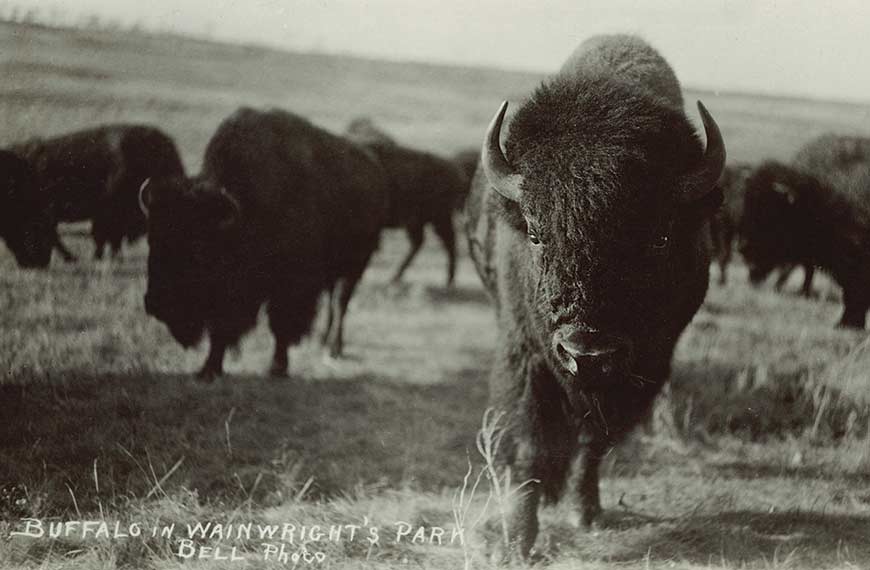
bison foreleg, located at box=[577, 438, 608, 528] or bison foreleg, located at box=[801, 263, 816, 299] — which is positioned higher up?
bison foreleg, located at box=[801, 263, 816, 299]

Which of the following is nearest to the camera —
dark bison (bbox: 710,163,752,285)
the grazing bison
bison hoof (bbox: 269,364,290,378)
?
dark bison (bbox: 710,163,752,285)

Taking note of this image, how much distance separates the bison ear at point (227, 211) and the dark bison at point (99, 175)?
39 centimetres

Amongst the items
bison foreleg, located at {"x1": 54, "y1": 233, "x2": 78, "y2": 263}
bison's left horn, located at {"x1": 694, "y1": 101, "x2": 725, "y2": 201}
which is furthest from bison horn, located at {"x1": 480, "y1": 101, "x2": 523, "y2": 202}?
bison foreleg, located at {"x1": 54, "y1": 233, "x2": 78, "y2": 263}

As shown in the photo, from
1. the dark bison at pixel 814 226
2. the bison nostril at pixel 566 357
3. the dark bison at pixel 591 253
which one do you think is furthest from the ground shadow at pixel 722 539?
the dark bison at pixel 814 226

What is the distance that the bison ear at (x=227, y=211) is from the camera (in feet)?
12.3

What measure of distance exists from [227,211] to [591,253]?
2.27m

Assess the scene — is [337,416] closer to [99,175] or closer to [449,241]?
[99,175]

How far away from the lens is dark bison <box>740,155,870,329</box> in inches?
141

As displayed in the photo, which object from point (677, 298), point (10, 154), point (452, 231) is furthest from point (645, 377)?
point (452, 231)

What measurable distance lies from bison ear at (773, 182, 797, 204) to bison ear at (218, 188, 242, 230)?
2840mm

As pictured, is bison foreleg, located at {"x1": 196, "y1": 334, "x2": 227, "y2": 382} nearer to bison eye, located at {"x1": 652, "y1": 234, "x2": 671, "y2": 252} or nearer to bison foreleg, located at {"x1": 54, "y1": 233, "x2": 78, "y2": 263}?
bison foreleg, located at {"x1": 54, "y1": 233, "x2": 78, "y2": 263}

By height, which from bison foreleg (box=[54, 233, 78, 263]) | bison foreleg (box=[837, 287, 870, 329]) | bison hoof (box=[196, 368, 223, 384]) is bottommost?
bison hoof (box=[196, 368, 223, 384])

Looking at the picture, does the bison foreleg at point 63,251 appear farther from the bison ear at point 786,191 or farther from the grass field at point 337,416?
the bison ear at point 786,191

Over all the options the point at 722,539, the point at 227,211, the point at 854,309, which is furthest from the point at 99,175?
the point at 854,309
